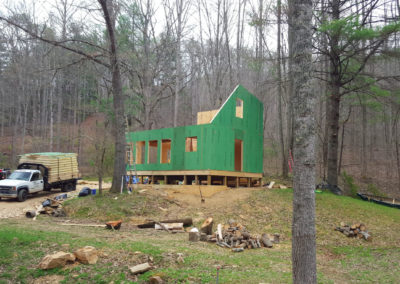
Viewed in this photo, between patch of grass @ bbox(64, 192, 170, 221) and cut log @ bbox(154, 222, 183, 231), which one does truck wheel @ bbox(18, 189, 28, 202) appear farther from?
cut log @ bbox(154, 222, 183, 231)

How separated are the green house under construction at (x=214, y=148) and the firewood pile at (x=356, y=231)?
5.59 metres

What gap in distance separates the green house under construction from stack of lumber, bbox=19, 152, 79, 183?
16.2ft

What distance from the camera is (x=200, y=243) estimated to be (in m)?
8.51

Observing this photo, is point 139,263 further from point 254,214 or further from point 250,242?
point 254,214

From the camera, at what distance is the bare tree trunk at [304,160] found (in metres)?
4.09

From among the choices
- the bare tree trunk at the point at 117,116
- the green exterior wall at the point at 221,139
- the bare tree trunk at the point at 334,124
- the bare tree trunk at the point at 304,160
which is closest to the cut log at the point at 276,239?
the green exterior wall at the point at 221,139

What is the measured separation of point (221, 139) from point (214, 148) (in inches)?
26.2

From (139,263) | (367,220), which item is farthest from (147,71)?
(139,263)

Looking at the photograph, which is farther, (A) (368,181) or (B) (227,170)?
(A) (368,181)

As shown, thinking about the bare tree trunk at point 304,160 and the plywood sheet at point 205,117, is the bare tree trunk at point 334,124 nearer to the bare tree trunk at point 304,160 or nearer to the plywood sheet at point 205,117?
the plywood sheet at point 205,117

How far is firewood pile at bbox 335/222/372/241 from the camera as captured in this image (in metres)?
10.1

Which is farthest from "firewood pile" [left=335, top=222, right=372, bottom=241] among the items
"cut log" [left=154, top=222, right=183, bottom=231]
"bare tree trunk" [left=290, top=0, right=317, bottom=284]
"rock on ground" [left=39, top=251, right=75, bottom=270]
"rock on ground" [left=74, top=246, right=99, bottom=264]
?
"rock on ground" [left=39, top=251, right=75, bottom=270]

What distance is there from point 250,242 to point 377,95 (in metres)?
10.3

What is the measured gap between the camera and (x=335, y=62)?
569 inches
